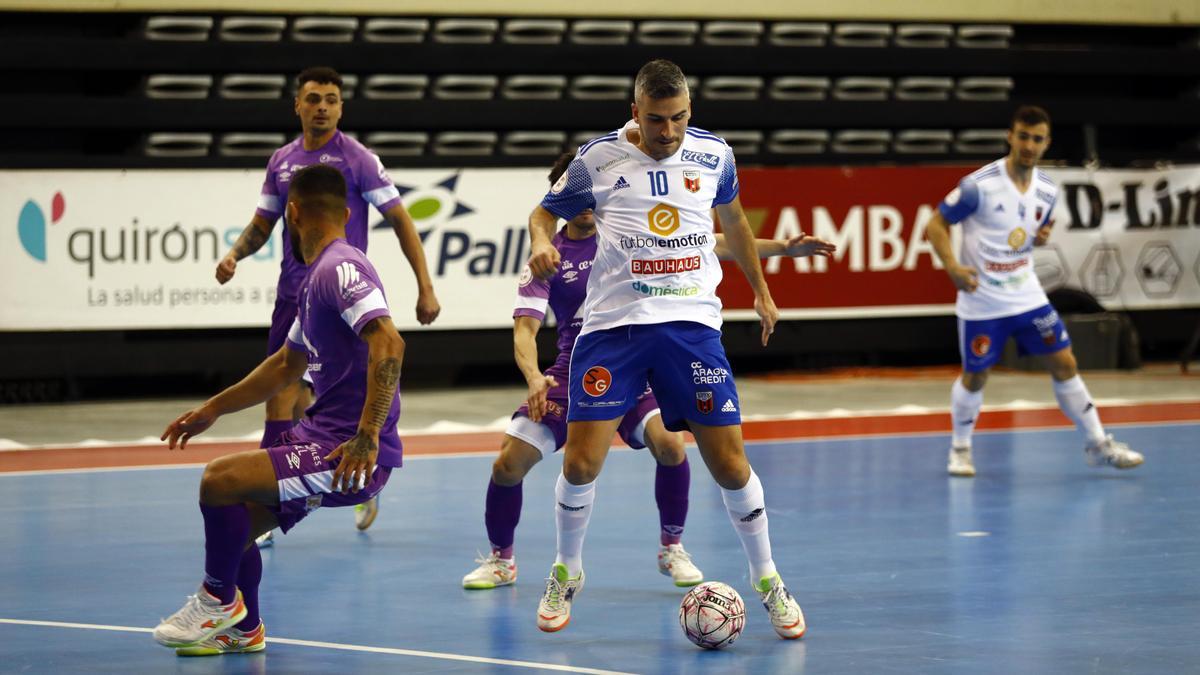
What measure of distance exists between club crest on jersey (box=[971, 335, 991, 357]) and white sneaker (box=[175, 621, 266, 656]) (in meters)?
5.91

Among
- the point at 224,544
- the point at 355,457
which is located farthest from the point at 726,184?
the point at 224,544

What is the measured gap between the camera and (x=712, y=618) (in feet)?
18.6

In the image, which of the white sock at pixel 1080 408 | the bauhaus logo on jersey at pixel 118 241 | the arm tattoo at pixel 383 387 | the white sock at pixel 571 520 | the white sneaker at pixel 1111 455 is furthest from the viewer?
the bauhaus logo on jersey at pixel 118 241

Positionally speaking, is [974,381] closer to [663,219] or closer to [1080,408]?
[1080,408]

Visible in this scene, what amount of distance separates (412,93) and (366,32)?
0.80 m

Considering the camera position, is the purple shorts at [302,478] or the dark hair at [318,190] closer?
the purple shorts at [302,478]

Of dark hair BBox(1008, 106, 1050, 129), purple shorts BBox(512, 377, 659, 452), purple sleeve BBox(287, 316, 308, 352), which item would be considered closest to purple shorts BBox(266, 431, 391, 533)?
purple sleeve BBox(287, 316, 308, 352)


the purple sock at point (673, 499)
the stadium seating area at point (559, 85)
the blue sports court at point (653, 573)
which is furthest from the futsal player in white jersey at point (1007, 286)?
the stadium seating area at point (559, 85)

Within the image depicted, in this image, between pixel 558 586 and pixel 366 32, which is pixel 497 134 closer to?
pixel 366 32

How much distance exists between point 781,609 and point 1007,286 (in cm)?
508

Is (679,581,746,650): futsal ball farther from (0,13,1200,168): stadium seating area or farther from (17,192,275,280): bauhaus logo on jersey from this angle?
(0,13,1200,168): stadium seating area

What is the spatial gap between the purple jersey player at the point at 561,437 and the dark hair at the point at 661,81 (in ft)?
4.21

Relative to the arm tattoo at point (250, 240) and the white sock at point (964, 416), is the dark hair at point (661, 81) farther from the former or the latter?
the white sock at point (964, 416)

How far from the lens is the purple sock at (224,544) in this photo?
550 centimetres
